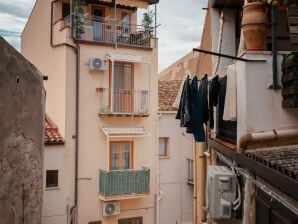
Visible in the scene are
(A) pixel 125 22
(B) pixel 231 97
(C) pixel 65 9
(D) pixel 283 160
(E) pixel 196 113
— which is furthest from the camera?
(A) pixel 125 22

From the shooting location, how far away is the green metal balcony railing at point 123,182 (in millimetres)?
16766

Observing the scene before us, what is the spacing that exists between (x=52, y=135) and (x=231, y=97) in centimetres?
1151

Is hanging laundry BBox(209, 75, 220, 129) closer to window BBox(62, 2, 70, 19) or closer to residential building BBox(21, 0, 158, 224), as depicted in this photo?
residential building BBox(21, 0, 158, 224)

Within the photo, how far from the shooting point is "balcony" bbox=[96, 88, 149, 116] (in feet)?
57.3

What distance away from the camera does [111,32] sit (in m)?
18.3

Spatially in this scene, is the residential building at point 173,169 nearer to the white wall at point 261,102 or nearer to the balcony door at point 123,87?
the balcony door at point 123,87

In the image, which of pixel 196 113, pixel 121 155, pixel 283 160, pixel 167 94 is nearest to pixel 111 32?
pixel 167 94

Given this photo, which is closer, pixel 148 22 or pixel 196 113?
pixel 196 113

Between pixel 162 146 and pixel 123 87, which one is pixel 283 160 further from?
pixel 162 146

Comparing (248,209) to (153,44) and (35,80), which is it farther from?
(153,44)

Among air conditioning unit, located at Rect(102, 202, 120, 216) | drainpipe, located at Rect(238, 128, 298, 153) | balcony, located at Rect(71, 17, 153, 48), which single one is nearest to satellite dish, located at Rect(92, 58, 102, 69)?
balcony, located at Rect(71, 17, 153, 48)

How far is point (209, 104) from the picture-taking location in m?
8.30

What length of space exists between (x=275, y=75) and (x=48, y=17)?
15.1 m

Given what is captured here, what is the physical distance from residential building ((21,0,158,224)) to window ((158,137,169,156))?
1.11 metres
